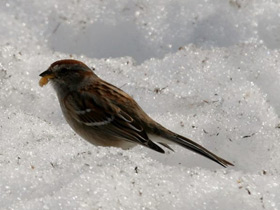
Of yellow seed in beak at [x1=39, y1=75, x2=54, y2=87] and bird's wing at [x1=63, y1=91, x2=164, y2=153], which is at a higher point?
yellow seed in beak at [x1=39, y1=75, x2=54, y2=87]

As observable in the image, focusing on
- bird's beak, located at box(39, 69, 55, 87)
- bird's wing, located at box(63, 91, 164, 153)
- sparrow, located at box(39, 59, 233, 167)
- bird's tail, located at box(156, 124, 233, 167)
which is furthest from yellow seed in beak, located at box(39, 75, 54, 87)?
bird's tail, located at box(156, 124, 233, 167)

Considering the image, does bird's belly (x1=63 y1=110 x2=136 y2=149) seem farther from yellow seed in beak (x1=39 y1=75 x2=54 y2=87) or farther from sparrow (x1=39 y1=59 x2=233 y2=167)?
yellow seed in beak (x1=39 y1=75 x2=54 y2=87)

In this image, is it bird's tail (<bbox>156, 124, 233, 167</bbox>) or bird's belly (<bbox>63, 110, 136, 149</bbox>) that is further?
bird's belly (<bbox>63, 110, 136, 149</bbox>)

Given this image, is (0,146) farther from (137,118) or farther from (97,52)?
(97,52)

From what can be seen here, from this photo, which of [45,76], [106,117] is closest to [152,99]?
[106,117]

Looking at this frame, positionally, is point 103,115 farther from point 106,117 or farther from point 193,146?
point 193,146

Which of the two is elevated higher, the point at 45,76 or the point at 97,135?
the point at 45,76

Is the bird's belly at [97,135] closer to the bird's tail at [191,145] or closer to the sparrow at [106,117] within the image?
the sparrow at [106,117]

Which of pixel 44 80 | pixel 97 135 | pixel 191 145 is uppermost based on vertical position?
pixel 44 80

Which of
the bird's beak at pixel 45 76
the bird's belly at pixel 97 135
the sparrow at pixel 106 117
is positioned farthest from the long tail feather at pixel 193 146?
A: the bird's beak at pixel 45 76
